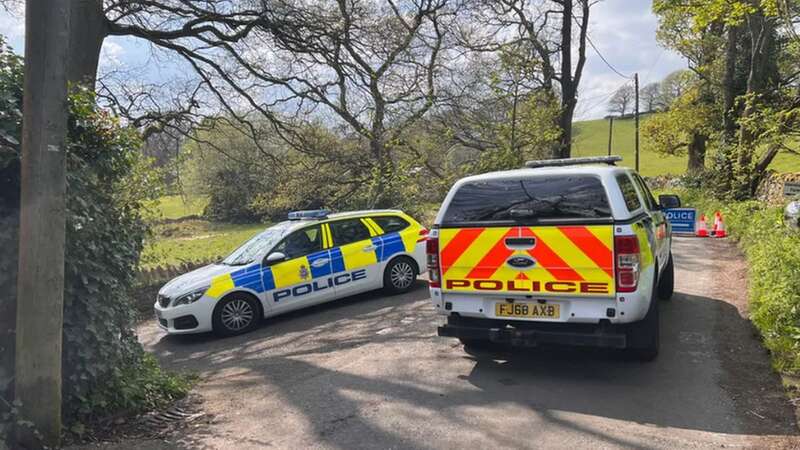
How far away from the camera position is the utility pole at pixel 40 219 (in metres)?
3.59

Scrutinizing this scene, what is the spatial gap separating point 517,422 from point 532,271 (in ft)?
4.35

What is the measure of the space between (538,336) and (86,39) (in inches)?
363

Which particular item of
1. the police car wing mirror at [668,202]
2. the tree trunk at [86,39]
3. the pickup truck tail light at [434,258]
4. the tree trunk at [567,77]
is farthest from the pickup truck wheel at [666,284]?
the tree trunk at [567,77]

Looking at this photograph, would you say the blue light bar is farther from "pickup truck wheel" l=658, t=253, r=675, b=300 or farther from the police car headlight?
"pickup truck wheel" l=658, t=253, r=675, b=300

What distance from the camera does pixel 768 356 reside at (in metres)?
5.61

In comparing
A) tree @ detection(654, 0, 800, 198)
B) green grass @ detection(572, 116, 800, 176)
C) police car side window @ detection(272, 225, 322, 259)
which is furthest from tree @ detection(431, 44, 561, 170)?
green grass @ detection(572, 116, 800, 176)

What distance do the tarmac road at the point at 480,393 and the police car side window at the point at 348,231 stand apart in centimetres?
207

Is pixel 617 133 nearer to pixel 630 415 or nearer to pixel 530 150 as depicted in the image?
pixel 530 150

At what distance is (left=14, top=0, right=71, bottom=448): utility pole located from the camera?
11.8 feet

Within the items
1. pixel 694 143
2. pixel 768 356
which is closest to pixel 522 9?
pixel 694 143

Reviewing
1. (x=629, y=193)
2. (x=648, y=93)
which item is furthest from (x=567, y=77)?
(x=648, y=93)

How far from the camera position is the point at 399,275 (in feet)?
33.3

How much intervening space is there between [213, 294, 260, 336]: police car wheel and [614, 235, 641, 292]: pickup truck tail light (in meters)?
5.53

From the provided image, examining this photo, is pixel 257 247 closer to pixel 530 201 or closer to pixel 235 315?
pixel 235 315
